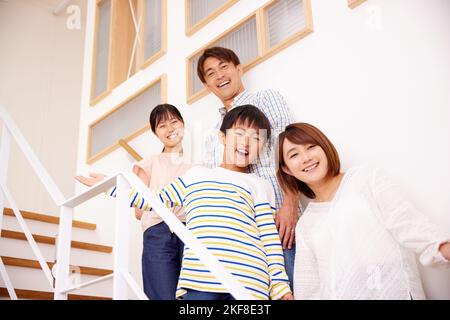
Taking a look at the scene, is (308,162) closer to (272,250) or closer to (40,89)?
(272,250)

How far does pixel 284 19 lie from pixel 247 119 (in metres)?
0.83

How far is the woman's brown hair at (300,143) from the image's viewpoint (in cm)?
163

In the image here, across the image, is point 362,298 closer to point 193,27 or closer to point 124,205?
point 124,205

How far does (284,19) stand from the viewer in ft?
7.77

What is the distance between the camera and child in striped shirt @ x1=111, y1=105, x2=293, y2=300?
4.70ft

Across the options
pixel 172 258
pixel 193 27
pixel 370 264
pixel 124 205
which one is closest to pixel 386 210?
pixel 370 264

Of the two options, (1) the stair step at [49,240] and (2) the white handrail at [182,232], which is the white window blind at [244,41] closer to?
(1) the stair step at [49,240]

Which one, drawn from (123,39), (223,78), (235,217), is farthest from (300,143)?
(123,39)

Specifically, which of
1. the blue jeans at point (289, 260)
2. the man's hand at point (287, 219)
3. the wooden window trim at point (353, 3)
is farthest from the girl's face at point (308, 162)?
the wooden window trim at point (353, 3)

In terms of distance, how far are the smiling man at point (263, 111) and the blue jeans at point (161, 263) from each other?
1.15ft

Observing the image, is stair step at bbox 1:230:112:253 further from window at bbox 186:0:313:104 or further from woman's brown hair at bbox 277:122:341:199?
woman's brown hair at bbox 277:122:341:199

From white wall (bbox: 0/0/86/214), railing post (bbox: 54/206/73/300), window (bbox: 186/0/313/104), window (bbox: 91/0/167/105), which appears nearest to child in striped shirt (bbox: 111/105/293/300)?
railing post (bbox: 54/206/73/300)

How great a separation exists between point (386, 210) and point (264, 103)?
778 millimetres

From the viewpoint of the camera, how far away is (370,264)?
4.50 ft
